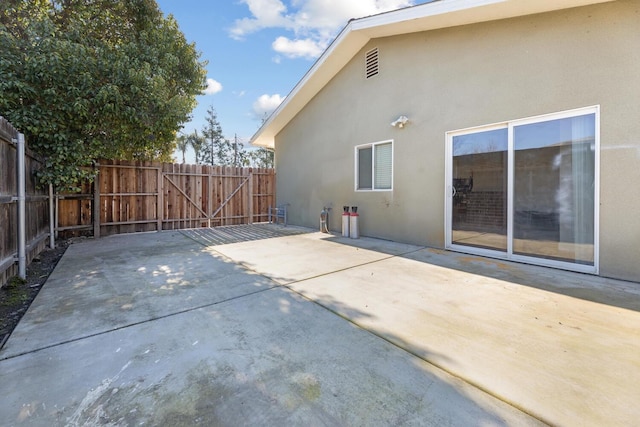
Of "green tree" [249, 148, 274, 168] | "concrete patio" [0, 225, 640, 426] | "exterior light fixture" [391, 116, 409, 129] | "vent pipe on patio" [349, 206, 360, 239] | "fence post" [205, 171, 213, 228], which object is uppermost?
"green tree" [249, 148, 274, 168]

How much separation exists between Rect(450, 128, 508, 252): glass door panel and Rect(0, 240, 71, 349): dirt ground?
20.9 feet

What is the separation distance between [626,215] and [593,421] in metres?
3.65

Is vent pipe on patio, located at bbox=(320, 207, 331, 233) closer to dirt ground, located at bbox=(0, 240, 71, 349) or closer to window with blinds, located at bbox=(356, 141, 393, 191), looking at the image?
window with blinds, located at bbox=(356, 141, 393, 191)

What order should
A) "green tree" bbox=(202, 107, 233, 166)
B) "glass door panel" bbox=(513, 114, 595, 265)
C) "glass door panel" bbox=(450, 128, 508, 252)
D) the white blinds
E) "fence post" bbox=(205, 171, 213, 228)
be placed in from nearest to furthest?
1. "glass door panel" bbox=(513, 114, 595, 265)
2. "glass door panel" bbox=(450, 128, 508, 252)
3. the white blinds
4. "fence post" bbox=(205, 171, 213, 228)
5. "green tree" bbox=(202, 107, 233, 166)

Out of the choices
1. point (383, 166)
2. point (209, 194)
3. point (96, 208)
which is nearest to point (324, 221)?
point (383, 166)

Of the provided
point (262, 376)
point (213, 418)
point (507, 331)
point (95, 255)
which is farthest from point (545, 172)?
point (95, 255)

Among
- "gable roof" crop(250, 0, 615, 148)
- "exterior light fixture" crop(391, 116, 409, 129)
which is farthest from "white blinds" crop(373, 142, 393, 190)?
"gable roof" crop(250, 0, 615, 148)

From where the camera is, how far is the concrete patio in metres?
1.58

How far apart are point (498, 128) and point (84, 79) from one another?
26.3 feet

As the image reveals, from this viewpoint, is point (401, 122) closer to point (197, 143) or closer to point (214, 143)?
point (197, 143)

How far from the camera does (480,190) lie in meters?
5.30

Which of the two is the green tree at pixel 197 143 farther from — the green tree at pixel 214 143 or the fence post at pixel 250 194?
the fence post at pixel 250 194

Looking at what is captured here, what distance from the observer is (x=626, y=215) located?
3.76 m

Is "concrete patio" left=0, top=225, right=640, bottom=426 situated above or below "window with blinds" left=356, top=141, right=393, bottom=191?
below
